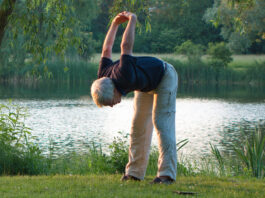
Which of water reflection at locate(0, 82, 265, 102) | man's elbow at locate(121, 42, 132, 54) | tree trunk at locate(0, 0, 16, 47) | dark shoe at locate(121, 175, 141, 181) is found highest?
tree trunk at locate(0, 0, 16, 47)

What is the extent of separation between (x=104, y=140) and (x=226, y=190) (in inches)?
326

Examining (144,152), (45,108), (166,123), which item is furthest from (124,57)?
(45,108)

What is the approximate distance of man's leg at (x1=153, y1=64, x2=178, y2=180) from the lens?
4.45 m

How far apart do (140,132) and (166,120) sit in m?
0.36

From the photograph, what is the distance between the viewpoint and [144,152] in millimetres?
4730

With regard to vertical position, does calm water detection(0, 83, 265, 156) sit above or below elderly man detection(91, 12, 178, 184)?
below

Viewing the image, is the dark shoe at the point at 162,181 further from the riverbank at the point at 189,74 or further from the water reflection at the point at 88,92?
the riverbank at the point at 189,74

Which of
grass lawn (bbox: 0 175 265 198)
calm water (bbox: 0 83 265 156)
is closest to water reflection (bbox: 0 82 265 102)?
calm water (bbox: 0 83 265 156)

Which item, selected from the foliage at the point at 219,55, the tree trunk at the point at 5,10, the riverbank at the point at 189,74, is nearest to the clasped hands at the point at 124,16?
the tree trunk at the point at 5,10

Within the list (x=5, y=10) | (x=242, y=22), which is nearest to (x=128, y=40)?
(x=5, y=10)

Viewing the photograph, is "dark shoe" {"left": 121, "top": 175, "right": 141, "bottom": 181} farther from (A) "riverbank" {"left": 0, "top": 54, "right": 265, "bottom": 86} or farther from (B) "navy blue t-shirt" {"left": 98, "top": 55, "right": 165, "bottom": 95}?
(A) "riverbank" {"left": 0, "top": 54, "right": 265, "bottom": 86}

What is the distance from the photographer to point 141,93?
185 inches

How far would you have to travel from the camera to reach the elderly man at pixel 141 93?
4082 mm

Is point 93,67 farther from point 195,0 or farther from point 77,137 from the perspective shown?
point 195,0
